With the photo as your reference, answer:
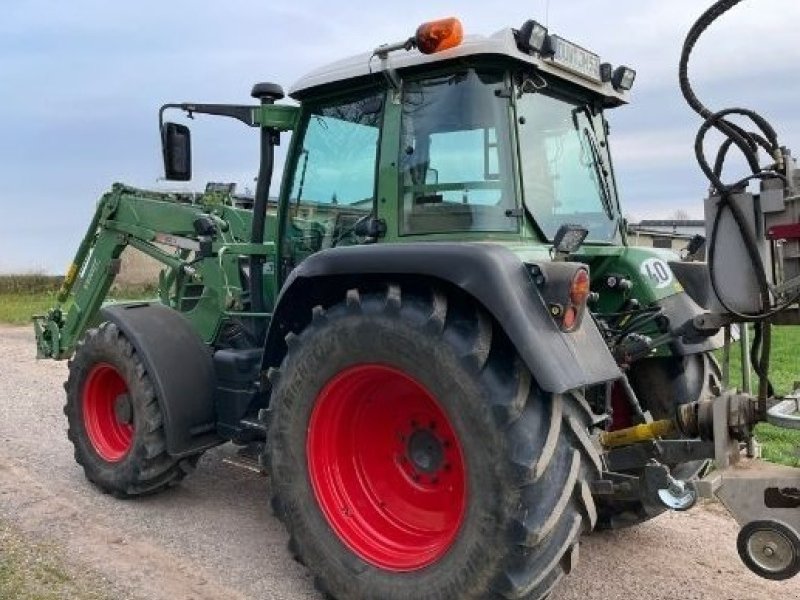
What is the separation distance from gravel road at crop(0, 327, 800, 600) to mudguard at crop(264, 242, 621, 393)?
1.21m

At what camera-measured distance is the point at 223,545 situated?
13.2 feet

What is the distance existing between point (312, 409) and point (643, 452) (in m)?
1.38

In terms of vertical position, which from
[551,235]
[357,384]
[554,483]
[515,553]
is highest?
[551,235]

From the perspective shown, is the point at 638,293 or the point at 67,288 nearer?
the point at 638,293

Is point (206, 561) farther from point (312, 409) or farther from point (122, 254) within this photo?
point (122, 254)

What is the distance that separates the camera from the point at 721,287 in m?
2.94

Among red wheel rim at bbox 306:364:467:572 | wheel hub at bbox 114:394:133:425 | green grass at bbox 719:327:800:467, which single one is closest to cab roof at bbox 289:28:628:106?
red wheel rim at bbox 306:364:467:572

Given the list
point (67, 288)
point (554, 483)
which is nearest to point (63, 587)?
point (554, 483)

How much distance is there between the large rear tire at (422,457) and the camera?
9.32ft

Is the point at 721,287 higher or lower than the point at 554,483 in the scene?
higher

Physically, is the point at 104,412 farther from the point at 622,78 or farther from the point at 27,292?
the point at 27,292

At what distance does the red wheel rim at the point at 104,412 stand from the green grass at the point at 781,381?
3.55 m

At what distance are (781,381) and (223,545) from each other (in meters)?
6.94

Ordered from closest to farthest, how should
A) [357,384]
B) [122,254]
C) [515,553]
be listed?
[515,553] → [357,384] → [122,254]
